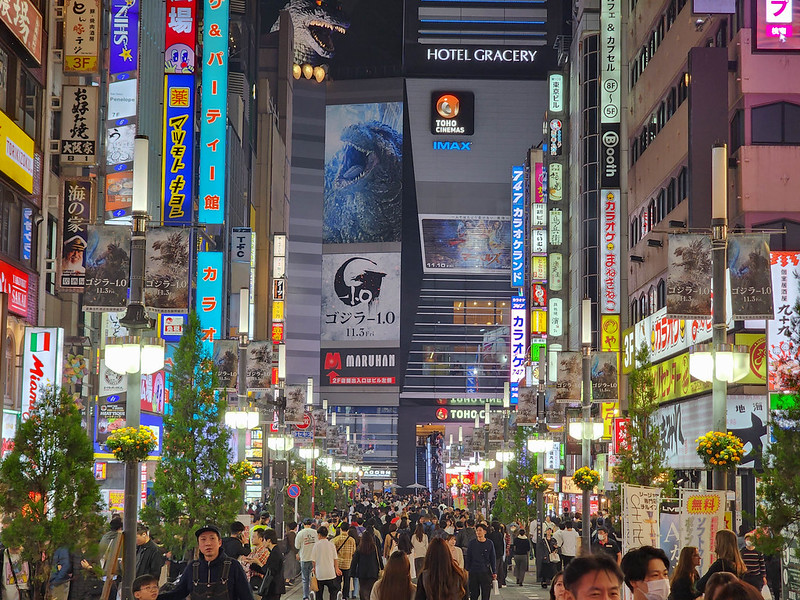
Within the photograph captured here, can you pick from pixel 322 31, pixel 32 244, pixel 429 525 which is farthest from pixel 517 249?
pixel 322 31

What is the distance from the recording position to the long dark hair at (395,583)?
10953 mm

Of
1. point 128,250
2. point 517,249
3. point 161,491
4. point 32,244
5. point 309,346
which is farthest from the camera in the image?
point 309,346

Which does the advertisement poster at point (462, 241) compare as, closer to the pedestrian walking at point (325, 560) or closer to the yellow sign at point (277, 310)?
the yellow sign at point (277, 310)

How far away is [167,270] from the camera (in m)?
21.4

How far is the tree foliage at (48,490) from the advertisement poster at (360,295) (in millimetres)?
125874

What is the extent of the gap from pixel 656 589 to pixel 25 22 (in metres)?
24.8

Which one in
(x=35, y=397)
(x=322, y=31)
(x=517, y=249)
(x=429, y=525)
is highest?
(x=322, y=31)

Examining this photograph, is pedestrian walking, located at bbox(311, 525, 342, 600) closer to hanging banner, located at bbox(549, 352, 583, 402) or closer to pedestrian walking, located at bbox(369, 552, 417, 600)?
pedestrian walking, located at bbox(369, 552, 417, 600)

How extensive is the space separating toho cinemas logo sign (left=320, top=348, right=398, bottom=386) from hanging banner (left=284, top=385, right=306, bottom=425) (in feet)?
306

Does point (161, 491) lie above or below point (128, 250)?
below

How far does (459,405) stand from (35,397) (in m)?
119

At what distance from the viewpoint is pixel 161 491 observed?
2691 centimetres

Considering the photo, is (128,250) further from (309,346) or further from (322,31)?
(322,31)

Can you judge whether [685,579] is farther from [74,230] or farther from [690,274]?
[74,230]
